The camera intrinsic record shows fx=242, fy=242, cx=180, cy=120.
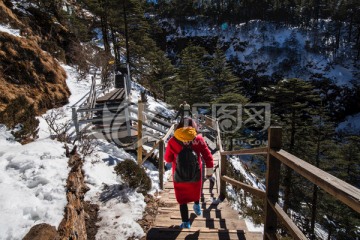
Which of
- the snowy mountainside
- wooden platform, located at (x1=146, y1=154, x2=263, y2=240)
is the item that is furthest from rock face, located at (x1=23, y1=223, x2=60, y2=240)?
the snowy mountainside

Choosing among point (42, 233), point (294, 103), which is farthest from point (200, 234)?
point (294, 103)

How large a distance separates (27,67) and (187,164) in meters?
10.3

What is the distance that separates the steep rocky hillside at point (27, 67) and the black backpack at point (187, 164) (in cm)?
732

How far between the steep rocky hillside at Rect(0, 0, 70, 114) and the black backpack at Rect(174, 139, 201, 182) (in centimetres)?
732

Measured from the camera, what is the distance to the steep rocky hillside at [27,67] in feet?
32.2

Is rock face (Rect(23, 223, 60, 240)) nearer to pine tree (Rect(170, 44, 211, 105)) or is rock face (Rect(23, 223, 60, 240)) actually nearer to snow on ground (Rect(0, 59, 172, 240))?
snow on ground (Rect(0, 59, 172, 240))

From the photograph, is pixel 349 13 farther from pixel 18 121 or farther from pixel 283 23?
pixel 18 121

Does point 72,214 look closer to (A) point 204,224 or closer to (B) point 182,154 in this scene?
(B) point 182,154

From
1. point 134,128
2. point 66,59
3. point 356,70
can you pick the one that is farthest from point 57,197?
point 356,70

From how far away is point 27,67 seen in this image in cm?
1091

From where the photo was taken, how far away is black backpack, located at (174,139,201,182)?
3939 mm

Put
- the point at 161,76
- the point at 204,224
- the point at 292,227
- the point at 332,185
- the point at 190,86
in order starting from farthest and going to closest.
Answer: the point at 161,76
the point at 190,86
the point at 204,224
the point at 292,227
the point at 332,185

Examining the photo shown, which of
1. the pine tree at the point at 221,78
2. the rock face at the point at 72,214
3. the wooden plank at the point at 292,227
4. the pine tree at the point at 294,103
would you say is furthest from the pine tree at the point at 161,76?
the wooden plank at the point at 292,227

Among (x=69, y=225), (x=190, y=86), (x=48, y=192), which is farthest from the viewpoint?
(x=190, y=86)
